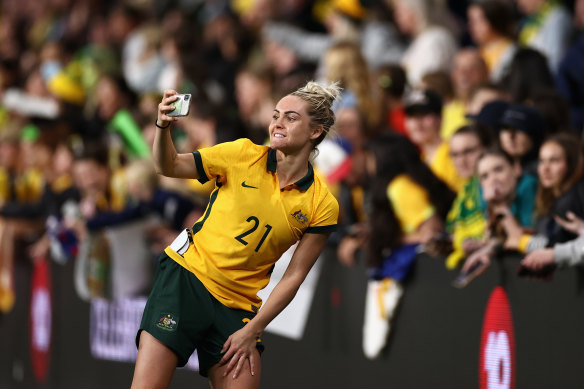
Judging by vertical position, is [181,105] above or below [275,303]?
above

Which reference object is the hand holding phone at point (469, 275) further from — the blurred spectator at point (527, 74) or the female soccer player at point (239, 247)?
the blurred spectator at point (527, 74)

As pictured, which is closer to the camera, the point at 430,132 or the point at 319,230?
the point at 319,230

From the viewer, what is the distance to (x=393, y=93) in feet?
25.6

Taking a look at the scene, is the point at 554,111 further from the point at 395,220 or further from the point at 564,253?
the point at 564,253

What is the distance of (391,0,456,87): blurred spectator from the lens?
27.3ft

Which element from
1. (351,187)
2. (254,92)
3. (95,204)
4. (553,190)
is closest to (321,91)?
(553,190)

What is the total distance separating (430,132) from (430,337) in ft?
5.40

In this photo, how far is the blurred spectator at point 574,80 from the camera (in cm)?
719

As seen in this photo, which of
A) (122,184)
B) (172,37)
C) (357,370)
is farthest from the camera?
(172,37)

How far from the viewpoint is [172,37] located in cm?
1091

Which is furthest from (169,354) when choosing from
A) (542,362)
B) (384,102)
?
(384,102)

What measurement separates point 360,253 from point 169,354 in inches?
102

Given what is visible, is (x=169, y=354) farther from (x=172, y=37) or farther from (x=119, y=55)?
(x=119, y=55)

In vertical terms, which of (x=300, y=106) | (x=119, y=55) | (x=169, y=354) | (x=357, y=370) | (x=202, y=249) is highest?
(x=119, y=55)
